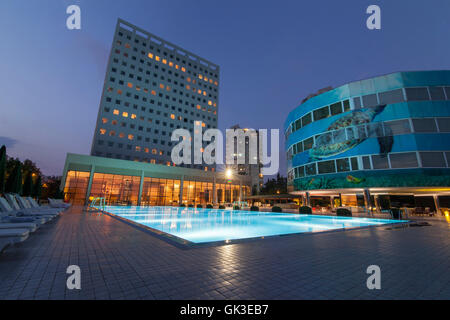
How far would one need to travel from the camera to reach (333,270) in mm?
4199

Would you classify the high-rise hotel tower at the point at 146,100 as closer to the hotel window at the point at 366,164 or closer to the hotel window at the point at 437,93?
the hotel window at the point at 366,164

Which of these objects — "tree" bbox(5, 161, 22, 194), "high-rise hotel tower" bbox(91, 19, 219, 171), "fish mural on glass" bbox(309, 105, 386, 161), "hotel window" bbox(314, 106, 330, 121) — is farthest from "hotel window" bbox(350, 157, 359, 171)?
"high-rise hotel tower" bbox(91, 19, 219, 171)

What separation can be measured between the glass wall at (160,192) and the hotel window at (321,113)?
3168cm

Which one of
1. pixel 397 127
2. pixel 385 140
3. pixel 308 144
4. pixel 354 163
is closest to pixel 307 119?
pixel 308 144

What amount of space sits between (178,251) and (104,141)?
49.7 meters

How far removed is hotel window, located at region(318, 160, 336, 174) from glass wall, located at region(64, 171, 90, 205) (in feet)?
129

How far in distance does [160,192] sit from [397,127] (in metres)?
41.4

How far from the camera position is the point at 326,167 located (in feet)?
89.4

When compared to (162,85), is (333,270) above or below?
below

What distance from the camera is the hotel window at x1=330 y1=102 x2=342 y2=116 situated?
27.1m

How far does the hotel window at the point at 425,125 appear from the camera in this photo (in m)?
22.0

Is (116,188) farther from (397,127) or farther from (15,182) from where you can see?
(397,127)
